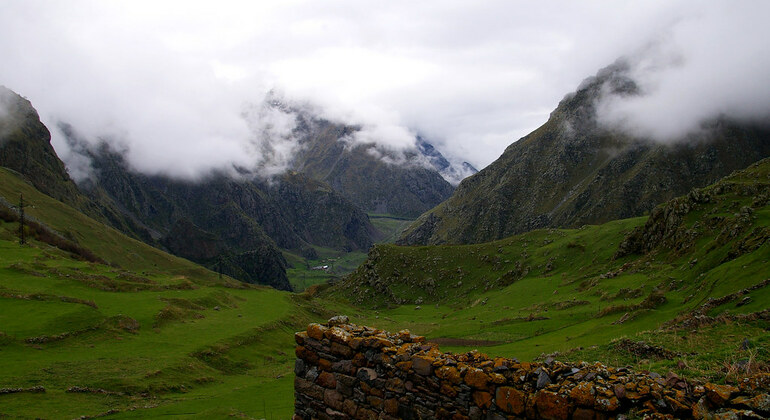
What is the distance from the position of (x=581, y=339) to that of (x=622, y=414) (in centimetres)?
3006

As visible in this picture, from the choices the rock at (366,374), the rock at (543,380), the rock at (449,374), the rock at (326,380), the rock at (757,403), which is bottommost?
the rock at (326,380)

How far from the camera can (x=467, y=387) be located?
37.8 feet

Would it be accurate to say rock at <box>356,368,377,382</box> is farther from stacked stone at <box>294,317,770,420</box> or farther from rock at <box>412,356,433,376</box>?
rock at <box>412,356,433,376</box>

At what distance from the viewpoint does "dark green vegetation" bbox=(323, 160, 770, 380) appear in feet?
75.9

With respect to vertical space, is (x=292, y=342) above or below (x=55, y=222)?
below

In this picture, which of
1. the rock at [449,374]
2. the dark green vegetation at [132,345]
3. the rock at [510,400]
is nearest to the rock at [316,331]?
the rock at [449,374]

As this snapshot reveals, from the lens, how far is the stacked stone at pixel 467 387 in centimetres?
885

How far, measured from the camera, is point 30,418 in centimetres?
2406

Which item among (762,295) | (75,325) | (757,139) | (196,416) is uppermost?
(757,139)

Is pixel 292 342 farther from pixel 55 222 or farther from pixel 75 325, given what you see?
pixel 55 222

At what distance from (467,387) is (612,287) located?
61498 millimetres

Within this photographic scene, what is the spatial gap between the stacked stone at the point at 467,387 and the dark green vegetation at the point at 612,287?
268 centimetres

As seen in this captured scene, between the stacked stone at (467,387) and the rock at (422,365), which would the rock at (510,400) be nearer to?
the stacked stone at (467,387)

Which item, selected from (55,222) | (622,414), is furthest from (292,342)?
(55,222)
